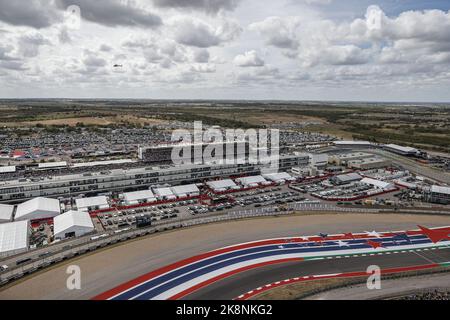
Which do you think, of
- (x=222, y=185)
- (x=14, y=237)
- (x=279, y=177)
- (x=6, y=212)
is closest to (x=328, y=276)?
(x=222, y=185)

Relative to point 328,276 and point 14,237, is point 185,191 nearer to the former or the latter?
point 14,237

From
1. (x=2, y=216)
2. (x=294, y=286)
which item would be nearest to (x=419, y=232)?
(x=294, y=286)

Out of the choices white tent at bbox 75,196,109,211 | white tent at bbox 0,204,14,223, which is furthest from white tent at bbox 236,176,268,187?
white tent at bbox 0,204,14,223

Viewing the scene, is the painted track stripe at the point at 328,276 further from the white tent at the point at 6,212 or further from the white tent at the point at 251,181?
the white tent at the point at 6,212

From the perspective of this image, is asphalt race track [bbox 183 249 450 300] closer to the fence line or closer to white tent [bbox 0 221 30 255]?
the fence line

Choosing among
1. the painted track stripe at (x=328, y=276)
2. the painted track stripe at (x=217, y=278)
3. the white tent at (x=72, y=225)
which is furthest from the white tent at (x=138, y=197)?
the painted track stripe at (x=328, y=276)
